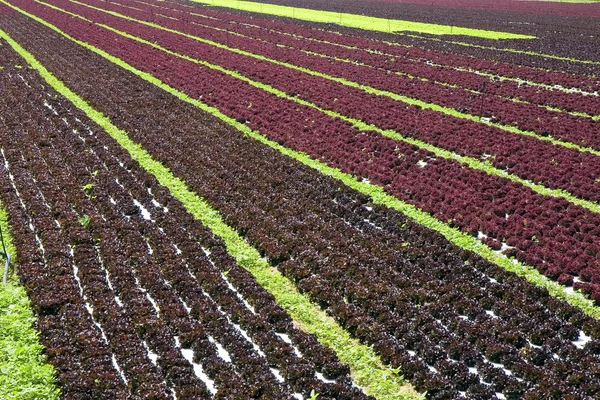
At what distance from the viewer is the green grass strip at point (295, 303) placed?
8.87m

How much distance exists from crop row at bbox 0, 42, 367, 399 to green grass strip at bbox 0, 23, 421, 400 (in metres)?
0.31

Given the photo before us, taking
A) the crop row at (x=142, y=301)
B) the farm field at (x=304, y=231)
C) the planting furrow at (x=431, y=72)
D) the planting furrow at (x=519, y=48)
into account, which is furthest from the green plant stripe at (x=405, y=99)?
the crop row at (x=142, y=301)

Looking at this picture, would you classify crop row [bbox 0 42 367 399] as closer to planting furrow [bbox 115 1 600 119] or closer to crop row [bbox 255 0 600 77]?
planting furrow [bbox 115 1 600 119]

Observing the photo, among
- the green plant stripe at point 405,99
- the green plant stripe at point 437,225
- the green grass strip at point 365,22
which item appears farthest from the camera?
the green grass strip at point 365,22

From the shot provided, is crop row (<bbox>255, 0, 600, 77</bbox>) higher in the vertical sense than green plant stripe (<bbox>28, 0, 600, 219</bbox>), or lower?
higher

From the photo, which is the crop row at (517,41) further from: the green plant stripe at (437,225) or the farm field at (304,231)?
the green plant stripe at (437,225)

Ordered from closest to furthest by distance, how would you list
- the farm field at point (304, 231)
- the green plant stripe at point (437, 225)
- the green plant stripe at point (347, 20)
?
1. the farm field at point (304, 231)
2. the green plant stripe at point (437, 225)
3. the green plant stripe at point (347, 20)

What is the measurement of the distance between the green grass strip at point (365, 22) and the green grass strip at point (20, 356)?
40114 mm

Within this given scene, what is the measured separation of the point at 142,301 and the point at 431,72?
23.4 metres

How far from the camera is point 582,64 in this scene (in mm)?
32469

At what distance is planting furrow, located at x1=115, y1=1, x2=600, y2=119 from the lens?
24.4 m

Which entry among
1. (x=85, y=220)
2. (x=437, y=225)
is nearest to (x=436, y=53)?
(x=437, y=225)

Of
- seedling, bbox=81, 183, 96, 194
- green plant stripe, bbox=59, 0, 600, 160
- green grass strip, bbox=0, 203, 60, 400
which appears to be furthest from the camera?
green plant stripe, bbox=59, 0, 600, 160

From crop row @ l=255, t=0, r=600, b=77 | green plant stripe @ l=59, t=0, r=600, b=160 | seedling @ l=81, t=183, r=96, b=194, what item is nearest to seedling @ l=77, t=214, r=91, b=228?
seedling @ l=81, t=183, r=96, b=194
